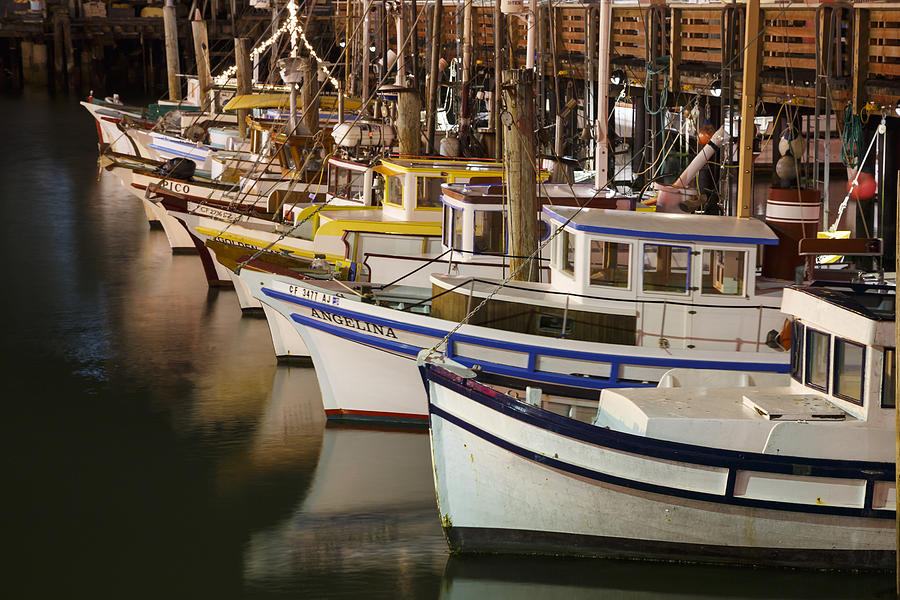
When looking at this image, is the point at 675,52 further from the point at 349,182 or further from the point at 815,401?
the point at 815,401

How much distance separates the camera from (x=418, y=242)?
54.7 feet

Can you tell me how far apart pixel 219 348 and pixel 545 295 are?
6886 millimetres

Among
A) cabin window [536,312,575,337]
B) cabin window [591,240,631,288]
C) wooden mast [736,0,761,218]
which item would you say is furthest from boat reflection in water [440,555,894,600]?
wooden mast [736,0,761,218]

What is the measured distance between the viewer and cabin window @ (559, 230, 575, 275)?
1255 centimetres

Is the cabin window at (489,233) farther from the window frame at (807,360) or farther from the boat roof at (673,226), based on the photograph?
the window frame at (807,360)

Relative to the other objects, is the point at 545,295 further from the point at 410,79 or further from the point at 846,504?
the point at 410,79

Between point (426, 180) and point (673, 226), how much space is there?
578 centimetres

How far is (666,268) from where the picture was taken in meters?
11.9

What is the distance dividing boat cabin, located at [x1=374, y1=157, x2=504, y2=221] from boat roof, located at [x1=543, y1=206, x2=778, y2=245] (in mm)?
4424

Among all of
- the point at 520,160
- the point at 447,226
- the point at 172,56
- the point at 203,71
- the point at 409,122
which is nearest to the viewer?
the point at 520,160

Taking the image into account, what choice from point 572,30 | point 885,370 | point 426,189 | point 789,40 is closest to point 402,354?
point 426,189

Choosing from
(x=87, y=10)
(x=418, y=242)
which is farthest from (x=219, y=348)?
(x=87, y=10)

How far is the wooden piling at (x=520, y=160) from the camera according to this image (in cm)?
1305

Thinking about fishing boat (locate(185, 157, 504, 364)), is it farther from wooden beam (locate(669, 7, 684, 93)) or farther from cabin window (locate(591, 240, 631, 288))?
wooden beam (locate(669, 7, 684, 93))
